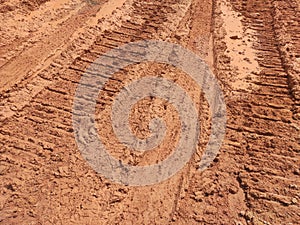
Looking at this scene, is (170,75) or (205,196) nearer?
(205,196)

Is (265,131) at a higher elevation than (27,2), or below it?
below

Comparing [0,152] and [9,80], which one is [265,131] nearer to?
[0,152]

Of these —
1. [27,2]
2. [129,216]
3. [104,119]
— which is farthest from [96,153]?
[27,2]

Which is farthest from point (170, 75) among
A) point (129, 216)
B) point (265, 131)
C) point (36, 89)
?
point (129, 216)

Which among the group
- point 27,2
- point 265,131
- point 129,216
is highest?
point 27,2

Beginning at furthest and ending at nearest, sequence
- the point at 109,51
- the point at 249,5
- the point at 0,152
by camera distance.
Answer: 1. the point at 249,5
2. the point at 109,51
3. the point at 0,152

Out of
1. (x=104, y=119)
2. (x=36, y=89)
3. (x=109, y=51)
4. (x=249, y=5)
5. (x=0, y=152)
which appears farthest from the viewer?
(x=249, y=5)
